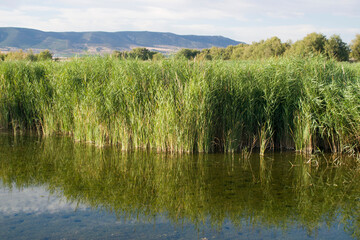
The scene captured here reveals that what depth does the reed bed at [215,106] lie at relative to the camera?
8.12m

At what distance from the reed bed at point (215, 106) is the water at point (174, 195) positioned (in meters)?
0.55

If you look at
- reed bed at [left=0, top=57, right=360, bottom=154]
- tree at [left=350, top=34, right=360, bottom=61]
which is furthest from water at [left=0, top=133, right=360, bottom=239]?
tree at [left=350, top=34, right=360, bottom=61]

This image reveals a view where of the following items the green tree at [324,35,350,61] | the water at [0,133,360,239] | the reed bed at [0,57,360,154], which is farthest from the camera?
the green tree at [324,35,350,61]

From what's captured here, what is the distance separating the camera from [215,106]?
Answer: 28.0ft

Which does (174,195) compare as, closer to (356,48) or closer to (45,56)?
(45,56)

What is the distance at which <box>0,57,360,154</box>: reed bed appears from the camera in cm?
812

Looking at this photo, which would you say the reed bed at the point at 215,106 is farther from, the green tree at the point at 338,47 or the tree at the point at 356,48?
the tree at the point at 356,48

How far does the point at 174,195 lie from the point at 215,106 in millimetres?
3450

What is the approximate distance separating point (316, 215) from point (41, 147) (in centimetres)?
696

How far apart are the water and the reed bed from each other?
1.79 feet

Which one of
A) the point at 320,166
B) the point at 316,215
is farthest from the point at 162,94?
the point at 316,215

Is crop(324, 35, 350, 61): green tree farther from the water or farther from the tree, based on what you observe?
the water

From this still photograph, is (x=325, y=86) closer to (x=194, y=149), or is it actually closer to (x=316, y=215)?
(x=194, y=149)

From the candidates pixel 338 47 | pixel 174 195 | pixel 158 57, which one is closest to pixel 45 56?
pixel 158 57
